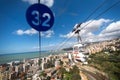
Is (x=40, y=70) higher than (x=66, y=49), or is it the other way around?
(x=66, y=49)

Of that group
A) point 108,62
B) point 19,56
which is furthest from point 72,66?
point 19,56

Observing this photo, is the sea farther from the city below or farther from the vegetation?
the vegetation

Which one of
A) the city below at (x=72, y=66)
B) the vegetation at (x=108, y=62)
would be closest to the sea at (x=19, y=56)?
the city below at (x=72, y=66)

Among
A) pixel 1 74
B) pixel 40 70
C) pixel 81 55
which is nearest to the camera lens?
pixel 1 74

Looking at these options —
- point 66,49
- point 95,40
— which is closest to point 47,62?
point 66,49

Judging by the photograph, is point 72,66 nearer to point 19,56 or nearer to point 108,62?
point 108,62

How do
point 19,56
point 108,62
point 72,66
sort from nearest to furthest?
point 19,56
point 72,66
point 108,62

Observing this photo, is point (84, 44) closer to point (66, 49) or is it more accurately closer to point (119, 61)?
point (66, 49)

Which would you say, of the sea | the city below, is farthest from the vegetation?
the sea
